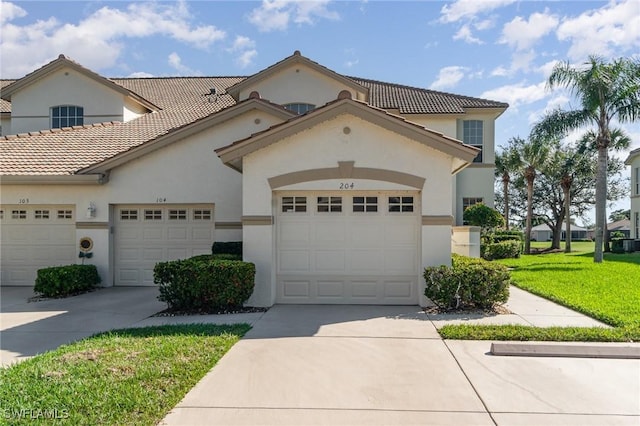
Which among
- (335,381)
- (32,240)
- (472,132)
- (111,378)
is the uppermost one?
(472,132)

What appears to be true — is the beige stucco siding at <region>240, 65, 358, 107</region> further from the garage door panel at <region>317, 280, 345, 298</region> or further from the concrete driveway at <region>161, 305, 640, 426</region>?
the concrete driveway at <region>161, 305, 640, 426</region>

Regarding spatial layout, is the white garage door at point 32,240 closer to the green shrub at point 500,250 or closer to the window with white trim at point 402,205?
the window with white trim at point 402,205

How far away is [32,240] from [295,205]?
358 inches

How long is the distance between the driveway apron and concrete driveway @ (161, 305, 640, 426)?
1 centimetres

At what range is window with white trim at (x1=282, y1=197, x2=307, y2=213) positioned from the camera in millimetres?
11156

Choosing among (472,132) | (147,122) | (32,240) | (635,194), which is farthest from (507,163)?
(32,240)

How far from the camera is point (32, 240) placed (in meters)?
Answer: 14.3

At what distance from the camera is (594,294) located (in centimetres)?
1228

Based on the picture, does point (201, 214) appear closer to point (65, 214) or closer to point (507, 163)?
point (65, 214)

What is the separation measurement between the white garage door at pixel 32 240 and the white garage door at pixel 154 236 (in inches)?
62.4

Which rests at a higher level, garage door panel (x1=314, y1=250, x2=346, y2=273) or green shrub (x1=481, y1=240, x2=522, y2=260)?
garage door panel (x1=314, y1=250, x2=346, y2=273)

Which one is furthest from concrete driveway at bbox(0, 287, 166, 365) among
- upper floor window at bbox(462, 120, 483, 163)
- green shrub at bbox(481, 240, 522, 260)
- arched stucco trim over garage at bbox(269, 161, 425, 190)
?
green shrub at bbox(481, 240, 522, 260)

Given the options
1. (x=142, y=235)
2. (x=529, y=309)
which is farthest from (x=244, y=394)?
(x=142, y=235)

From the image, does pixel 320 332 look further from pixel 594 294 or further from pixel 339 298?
pixel 594 294
